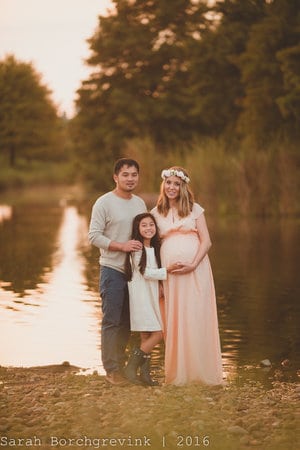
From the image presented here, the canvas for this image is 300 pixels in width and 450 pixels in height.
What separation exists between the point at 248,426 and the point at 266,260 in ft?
41.8

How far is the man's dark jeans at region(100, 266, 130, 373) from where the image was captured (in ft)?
27.1

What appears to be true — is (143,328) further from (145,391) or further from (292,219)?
(292,219)

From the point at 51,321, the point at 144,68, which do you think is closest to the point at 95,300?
the point at 51,321

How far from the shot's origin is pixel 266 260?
19281 mm

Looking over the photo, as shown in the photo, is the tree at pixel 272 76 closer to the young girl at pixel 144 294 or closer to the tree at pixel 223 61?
the tree at pixel 223 61

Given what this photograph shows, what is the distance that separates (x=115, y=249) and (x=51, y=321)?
3768 millimetres

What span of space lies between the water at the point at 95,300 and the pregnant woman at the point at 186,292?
641 mm

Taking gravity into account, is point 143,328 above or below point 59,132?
below

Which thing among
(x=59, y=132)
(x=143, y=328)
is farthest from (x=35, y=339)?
(x=59, y=132)

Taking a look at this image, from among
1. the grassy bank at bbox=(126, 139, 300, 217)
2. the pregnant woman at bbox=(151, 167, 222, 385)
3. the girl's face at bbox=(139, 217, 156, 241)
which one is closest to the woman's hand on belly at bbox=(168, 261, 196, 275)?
the pregnant woman at bbox=(151, 167, 222, 385)

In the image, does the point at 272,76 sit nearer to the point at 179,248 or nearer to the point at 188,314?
the point at 179,248

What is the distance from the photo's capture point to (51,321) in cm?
1178

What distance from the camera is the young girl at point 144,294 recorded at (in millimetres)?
8172

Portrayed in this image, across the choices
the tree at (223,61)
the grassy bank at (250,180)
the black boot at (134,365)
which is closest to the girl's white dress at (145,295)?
the black boot at (134,365)
